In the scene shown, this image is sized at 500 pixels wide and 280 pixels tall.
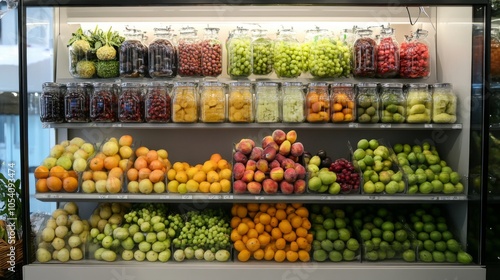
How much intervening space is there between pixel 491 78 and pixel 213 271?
2.07 m

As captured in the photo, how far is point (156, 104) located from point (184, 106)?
18cm

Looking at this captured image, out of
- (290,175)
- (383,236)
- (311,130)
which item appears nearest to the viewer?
(290,175)

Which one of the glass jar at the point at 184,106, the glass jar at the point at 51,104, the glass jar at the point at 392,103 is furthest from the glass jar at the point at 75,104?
the glass jar at the point at 392,103

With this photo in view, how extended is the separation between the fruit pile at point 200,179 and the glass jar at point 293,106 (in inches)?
20.8

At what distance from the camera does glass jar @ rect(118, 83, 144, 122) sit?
3361 millimetres

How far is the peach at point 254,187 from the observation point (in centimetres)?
326

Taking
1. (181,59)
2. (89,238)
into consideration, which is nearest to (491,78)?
(181,59)

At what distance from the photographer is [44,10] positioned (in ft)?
11.4

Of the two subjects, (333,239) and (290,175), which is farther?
(333,239)

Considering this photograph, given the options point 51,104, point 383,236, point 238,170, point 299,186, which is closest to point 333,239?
point 383,236

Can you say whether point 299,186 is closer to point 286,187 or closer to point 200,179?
point 286,187

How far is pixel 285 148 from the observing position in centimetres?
336

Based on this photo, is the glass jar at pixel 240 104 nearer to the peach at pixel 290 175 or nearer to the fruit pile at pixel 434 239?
the peach at pixel 290 175

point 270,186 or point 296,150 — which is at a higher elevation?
point 296,150
